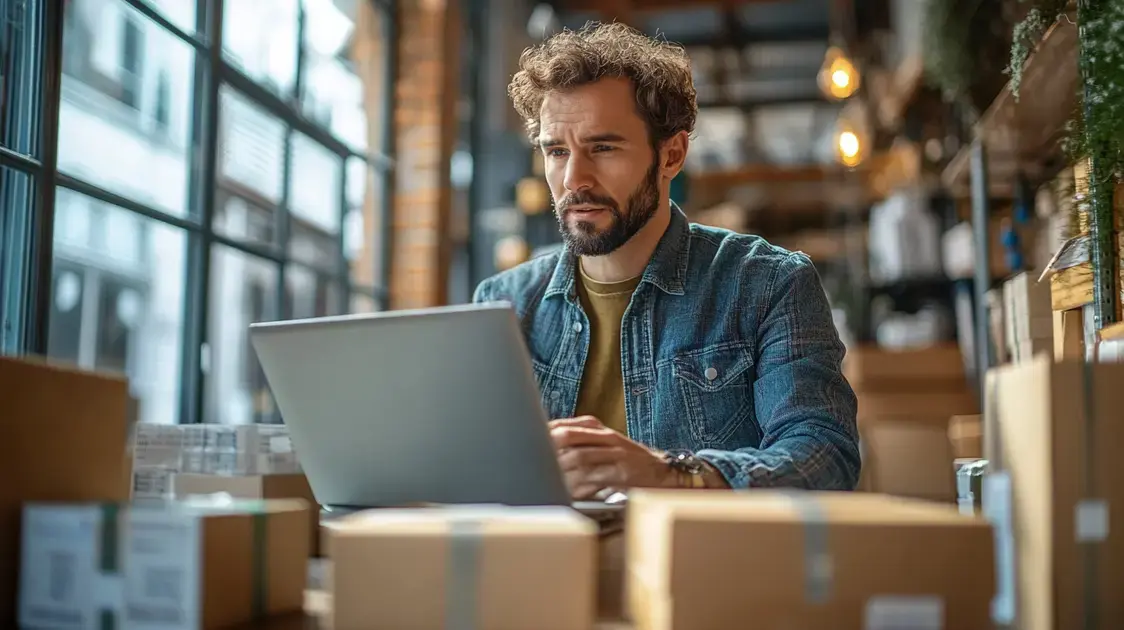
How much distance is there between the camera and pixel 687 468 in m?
1.21

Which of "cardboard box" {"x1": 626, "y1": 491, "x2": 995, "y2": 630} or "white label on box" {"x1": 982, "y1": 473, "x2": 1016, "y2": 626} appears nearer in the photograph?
"cardboard box" {"x1": 626, "y1": 491, "x2": 995, "y2": 630}

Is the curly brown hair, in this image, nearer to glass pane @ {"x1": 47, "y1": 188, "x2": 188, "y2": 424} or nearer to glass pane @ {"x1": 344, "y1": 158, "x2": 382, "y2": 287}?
glass pane @ {"x1": 47, "y1": 188, "x2": 188, "y2": 424}

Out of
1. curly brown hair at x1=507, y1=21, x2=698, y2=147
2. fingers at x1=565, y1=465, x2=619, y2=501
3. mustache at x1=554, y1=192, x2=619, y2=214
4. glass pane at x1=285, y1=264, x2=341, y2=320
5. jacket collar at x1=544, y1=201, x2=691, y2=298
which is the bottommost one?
fingers at x1=565, y1=465, x2=619, y2=501

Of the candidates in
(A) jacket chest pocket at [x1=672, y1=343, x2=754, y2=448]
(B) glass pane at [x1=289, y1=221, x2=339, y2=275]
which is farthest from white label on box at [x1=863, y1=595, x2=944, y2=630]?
(B) glass pane at [x1=289, y1=221, x2=339, y2=275]

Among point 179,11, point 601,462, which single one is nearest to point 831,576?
point 601,462

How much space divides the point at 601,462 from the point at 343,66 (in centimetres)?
324

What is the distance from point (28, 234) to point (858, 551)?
1.86 meters

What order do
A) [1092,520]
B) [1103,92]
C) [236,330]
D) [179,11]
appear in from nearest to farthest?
[1092,520] < [1103,92] < [179,11] < [236,330]

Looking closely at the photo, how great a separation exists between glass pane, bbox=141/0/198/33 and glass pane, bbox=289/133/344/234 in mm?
749

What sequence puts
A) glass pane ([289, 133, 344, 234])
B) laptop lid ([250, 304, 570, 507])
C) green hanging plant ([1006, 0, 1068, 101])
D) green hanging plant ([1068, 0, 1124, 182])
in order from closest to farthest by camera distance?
laptop lid ([250, 304, 570, 507]) < green hanging plant ([1068, 0, 1124, 182]) < green hanging plant ([1006, 0, 1068, 101]) < glass pane ([289, 133, 344, 234])

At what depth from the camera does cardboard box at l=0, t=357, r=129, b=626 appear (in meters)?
0.91

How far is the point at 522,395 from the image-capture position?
3.20 feet

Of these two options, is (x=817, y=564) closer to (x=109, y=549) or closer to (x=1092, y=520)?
(x=1092, y=520)

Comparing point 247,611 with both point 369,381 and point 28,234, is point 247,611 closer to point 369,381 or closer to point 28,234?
point 369,381
